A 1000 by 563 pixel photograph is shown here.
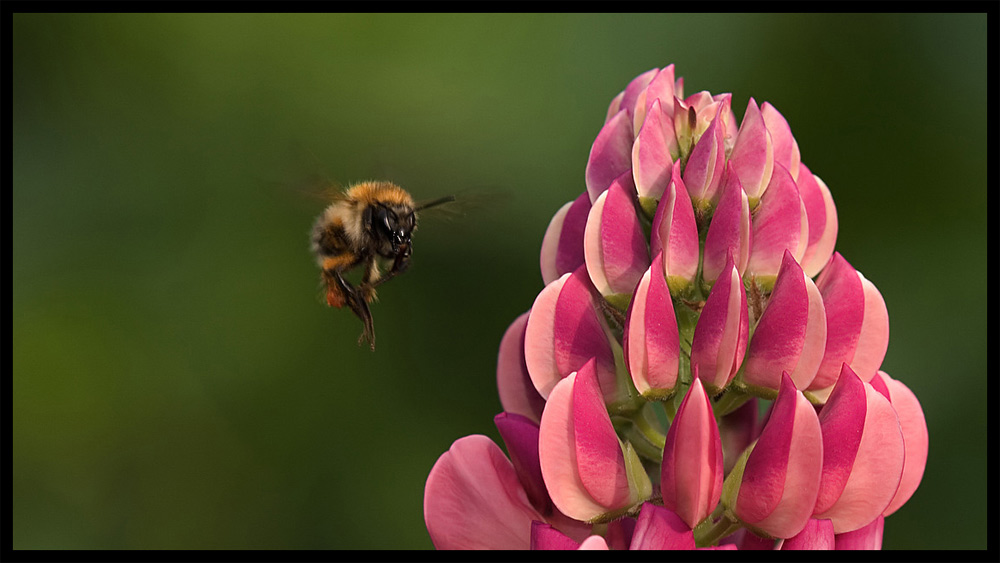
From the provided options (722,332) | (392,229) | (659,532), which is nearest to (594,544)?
(659,532)

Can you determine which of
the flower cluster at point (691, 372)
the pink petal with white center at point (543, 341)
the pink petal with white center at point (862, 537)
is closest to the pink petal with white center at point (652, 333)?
the flower cluster at point (691, 372)

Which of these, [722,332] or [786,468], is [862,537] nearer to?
[786,468]

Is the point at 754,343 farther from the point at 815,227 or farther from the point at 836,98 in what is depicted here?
the point at 836,98

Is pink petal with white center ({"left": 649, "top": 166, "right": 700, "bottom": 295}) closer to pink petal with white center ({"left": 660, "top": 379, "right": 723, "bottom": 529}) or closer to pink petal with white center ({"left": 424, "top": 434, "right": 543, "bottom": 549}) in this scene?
pink petal with white center ({"left": 660, "top": 379, "right": 723, "bottom": 529})

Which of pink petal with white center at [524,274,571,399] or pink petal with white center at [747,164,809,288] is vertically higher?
pink petal with white center at [747,164,809,288]

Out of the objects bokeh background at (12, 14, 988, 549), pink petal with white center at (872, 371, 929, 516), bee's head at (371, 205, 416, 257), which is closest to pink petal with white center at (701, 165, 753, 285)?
pink petal with white center at (872, 371, 929, 516)

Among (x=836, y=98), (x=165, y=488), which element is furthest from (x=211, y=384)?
(x=836, y=98)

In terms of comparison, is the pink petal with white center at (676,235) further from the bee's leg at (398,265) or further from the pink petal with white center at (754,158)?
the bee's leg at (398,265)
